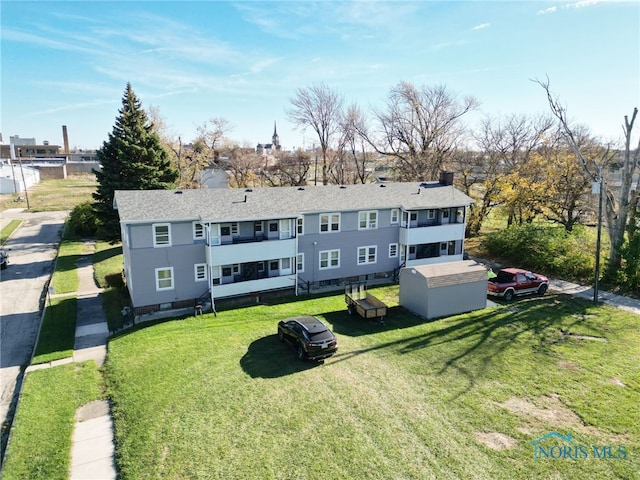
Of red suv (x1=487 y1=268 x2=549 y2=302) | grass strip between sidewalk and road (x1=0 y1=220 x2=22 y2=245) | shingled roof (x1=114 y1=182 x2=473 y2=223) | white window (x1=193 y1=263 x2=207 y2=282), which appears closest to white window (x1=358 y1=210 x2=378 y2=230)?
shingled roof (x1=114 y1=182 x2=473 y2=223)

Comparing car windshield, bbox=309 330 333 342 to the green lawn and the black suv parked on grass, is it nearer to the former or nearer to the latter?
the black suv parked on grass

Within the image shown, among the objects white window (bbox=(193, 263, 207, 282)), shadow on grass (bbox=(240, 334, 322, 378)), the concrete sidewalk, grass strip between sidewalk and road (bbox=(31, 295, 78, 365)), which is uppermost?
white window (bbox=(193, 263, 207, 282))

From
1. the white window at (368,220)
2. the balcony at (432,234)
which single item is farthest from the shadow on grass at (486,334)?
the white window at (368,220)

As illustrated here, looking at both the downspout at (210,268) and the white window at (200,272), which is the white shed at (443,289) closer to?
the downspout at (210,268)

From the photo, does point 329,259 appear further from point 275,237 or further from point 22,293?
point 22,293

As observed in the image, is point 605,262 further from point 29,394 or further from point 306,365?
point 29,394

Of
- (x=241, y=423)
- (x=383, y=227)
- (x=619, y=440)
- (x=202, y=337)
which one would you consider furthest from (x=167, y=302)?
(x=619, y=440)

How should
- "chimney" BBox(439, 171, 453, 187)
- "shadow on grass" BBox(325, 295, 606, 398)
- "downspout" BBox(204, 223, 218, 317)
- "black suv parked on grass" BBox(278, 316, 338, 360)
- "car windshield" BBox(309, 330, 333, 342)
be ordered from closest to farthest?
→ "black suv parked on grass" BBox(278, 316, 338, 360) → "car windshield" BBox(309, 330, 333, 342) → "shadow on grass" BBox(325, 295, 606, 398) → "downspout" BBox(204, 223, 218, 317) → "chimney" BBox(439, 171, 453, 187)
